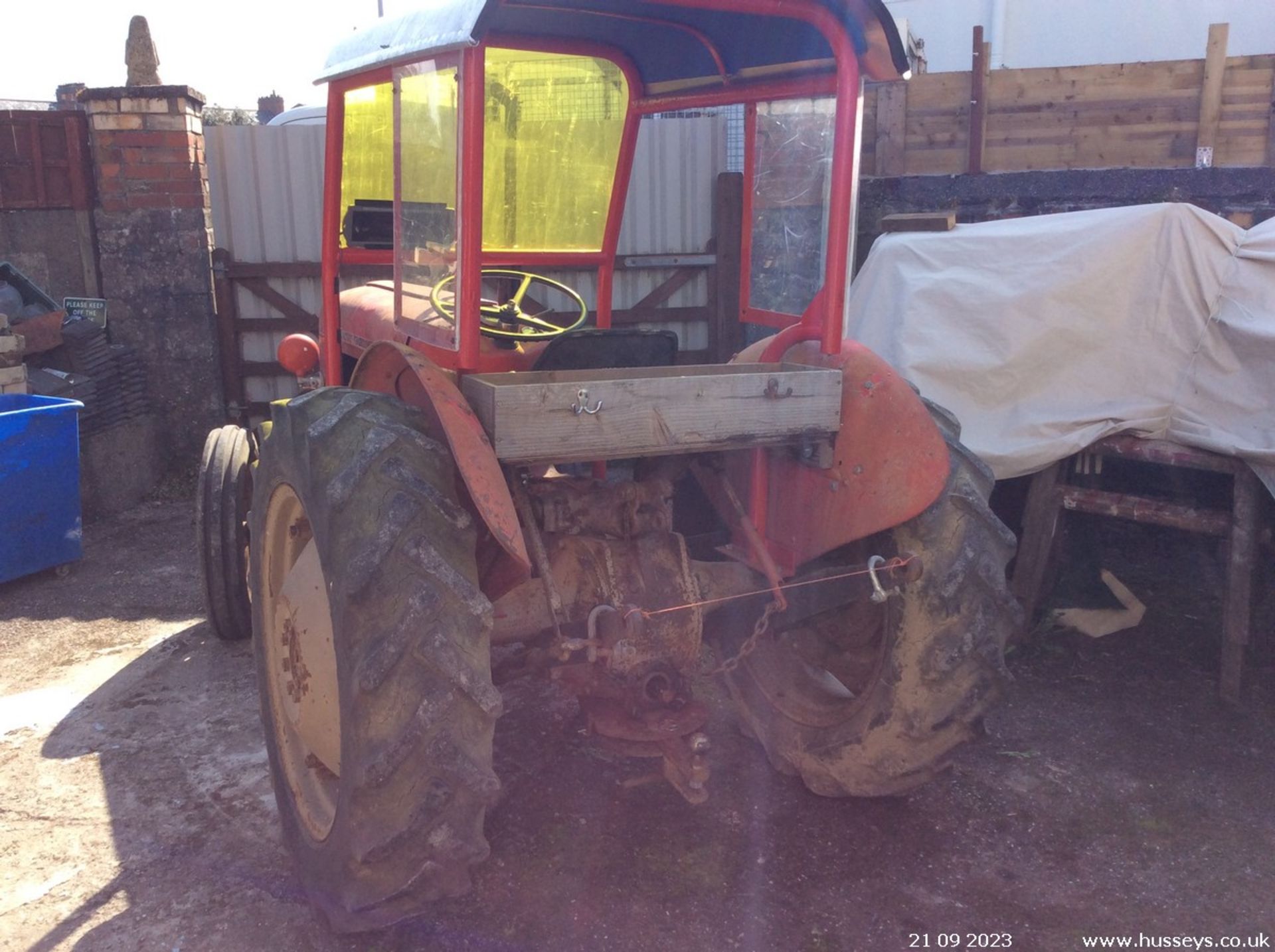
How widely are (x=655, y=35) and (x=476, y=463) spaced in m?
1.68

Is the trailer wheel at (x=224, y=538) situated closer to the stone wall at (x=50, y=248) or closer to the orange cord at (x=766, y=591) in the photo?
the orange cord at (x=766, y=591)

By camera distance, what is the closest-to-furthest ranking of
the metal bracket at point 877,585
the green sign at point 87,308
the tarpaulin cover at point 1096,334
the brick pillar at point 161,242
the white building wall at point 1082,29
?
the metal bracket at point 877,585, the tarpaulin cover at point 1096,334, the brick pillar at point 161,242, the green sign at point 87,308, the white building wall at point 1082,29

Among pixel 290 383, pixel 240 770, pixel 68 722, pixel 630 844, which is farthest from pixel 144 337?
pixel 630 844

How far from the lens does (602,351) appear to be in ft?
9.57

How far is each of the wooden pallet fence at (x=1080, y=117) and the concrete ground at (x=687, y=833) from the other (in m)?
4.26

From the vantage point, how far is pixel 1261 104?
7035 millimetres

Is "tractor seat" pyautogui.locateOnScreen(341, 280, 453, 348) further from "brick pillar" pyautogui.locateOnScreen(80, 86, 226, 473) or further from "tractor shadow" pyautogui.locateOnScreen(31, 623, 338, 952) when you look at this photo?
"brick pillar" pyautogui.locateOnScreen(80, 86, 226, 473)

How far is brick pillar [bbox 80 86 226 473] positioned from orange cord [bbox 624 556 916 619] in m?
5.46

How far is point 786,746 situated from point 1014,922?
0.75 metres

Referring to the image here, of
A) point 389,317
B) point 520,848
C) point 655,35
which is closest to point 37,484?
point 389,317

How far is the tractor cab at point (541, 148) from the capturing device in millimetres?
2596

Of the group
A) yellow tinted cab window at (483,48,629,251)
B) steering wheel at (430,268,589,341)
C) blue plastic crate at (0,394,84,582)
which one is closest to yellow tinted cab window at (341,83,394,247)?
yellow tinted cab window at (483,48,629,251)

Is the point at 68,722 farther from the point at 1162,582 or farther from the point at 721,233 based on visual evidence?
the point at 721,233

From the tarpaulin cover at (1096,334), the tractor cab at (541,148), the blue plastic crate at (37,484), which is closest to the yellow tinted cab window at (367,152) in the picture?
the tractor cab at (541,148)
